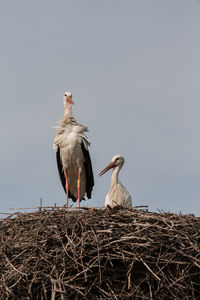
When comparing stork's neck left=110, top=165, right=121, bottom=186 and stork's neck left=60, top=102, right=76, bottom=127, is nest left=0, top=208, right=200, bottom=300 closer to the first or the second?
stork's neck left=110, top=165, right=121, bottom=186

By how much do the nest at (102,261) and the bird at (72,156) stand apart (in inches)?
118

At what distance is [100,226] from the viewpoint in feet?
20.7

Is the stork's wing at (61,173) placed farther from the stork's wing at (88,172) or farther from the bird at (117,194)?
the bird at (117,194)

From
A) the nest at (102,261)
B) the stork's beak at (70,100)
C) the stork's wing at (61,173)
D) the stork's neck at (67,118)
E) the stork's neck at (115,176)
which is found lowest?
the nest at (102,261)

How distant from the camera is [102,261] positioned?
6.09 meters

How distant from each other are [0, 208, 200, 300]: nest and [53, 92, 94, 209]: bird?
2.99 meters

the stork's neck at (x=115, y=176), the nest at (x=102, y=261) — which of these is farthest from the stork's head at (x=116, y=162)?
the nest at (x=102, y=261)

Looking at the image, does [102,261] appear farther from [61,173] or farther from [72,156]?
[61,173]

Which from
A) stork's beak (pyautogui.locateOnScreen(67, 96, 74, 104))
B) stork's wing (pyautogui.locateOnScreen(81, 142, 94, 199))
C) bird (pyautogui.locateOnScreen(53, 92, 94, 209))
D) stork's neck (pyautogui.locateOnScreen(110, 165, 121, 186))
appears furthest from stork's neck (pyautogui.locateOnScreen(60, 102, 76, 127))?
stork's neck (pyautogui.locateOnScreen(110, 165, 121, 186))

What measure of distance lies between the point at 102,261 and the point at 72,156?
343 centimetres

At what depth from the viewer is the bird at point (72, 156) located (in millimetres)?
9281

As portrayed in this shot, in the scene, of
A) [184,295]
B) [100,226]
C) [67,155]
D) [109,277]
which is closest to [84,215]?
[100,226]

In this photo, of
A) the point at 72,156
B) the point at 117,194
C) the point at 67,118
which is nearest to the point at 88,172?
the point at 72,156

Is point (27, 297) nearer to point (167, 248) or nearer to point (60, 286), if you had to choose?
point (60, 286)
